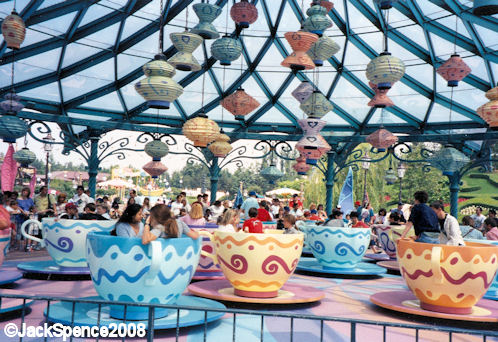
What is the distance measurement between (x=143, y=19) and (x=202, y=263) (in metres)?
8.15

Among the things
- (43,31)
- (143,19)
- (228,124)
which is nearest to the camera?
(43,31)

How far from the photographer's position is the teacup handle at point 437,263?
16.1 feet

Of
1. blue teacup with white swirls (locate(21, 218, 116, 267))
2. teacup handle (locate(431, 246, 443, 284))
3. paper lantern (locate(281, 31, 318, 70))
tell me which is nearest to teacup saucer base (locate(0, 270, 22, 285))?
blue teacup with white swirls (locate(21, 218, 116, 267))

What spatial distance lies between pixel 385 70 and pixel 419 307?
4.45 m

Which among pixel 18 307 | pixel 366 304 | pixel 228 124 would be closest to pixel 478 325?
pixel 366 304

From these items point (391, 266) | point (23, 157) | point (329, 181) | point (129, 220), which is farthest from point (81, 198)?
point (329, 181)

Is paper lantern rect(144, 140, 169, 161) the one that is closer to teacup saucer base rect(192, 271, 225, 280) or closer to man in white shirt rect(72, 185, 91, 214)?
man in white shirt rect(72, 185, 91, 214)

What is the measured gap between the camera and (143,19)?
43.1 ft

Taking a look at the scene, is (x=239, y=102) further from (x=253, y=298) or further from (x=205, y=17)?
(x=253, y=298)

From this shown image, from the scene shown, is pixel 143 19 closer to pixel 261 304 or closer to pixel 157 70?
pixel 157 70

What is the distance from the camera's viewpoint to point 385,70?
333 inches

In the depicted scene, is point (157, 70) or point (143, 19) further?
point (143, 19)

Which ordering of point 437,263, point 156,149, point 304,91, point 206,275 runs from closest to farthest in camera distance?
point 437,263
point 206,275
point 304,91
point 156,149

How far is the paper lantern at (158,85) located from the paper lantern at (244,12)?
7.62ft
